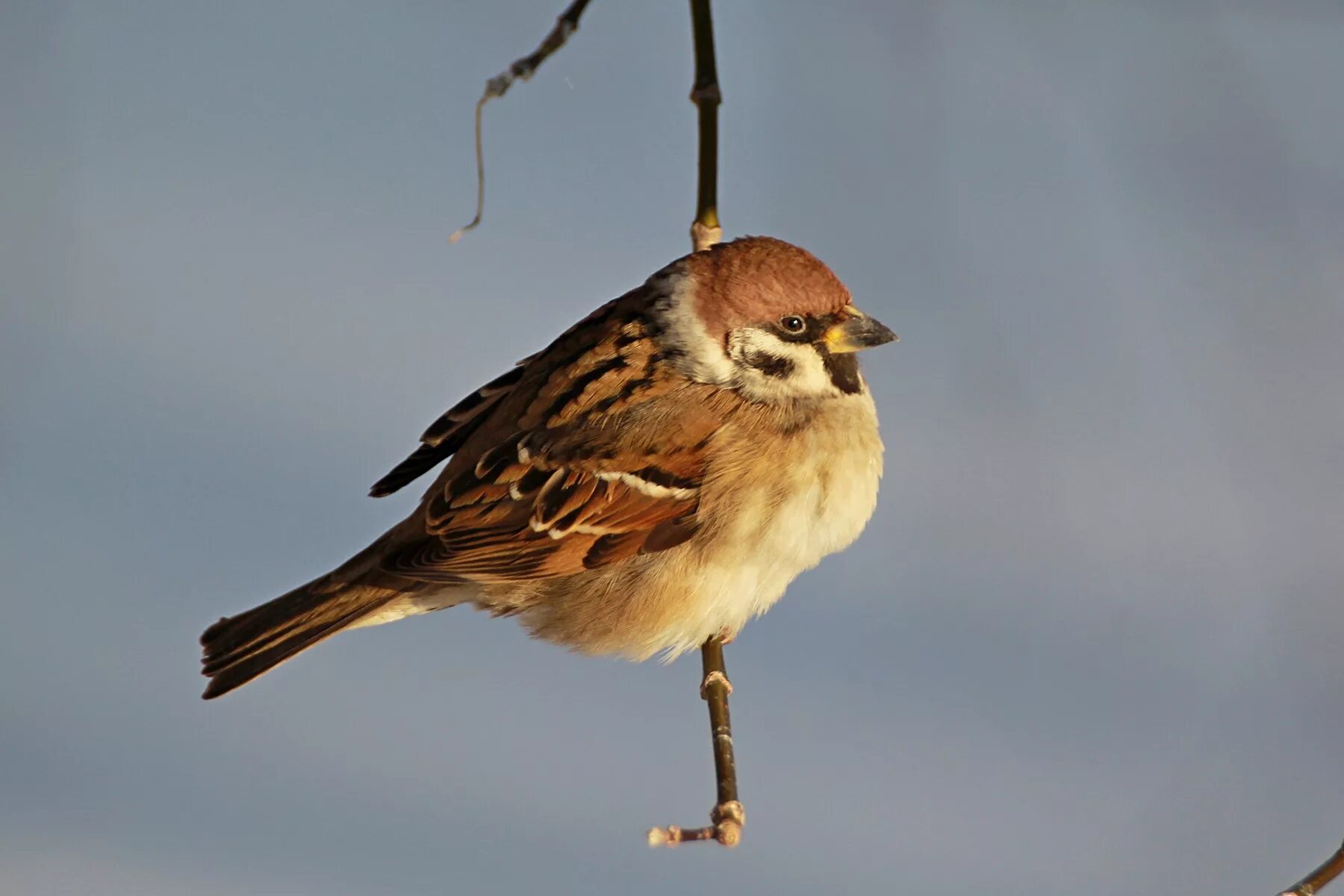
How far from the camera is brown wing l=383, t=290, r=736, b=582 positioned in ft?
9.52

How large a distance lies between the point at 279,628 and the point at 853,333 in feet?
4.31

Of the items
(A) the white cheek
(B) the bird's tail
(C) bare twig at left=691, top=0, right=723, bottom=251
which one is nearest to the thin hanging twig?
(C) bare twig at left=691, top=0, right=723, bottom=251

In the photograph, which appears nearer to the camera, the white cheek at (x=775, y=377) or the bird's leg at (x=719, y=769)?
the bird's leg at (x=719, y=769)

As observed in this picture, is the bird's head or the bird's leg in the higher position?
the bird's head

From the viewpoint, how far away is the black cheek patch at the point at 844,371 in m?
3.02

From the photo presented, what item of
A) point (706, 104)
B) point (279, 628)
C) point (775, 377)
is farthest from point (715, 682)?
point (706, 104)

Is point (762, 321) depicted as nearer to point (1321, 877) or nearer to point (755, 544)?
point (755, 544)

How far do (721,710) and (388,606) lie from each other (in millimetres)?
771

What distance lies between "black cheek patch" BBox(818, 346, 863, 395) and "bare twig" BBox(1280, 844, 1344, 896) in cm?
133

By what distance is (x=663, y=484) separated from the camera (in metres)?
2.92

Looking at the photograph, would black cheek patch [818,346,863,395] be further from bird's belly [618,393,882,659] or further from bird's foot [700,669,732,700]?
bird's foot [700,669,732,700]

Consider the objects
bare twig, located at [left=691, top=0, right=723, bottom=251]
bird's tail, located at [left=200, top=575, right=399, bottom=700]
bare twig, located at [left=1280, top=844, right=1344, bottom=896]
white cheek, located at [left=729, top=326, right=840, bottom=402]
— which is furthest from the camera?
white cheek, located at [left=729, top=326, right=840, bottom=402]

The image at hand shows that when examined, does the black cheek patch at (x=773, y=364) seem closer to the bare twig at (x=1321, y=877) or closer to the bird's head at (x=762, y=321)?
the bird's head at (x=762, y=321)

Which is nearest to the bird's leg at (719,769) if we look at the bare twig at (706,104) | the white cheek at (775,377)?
the white cheek at (775,377)
